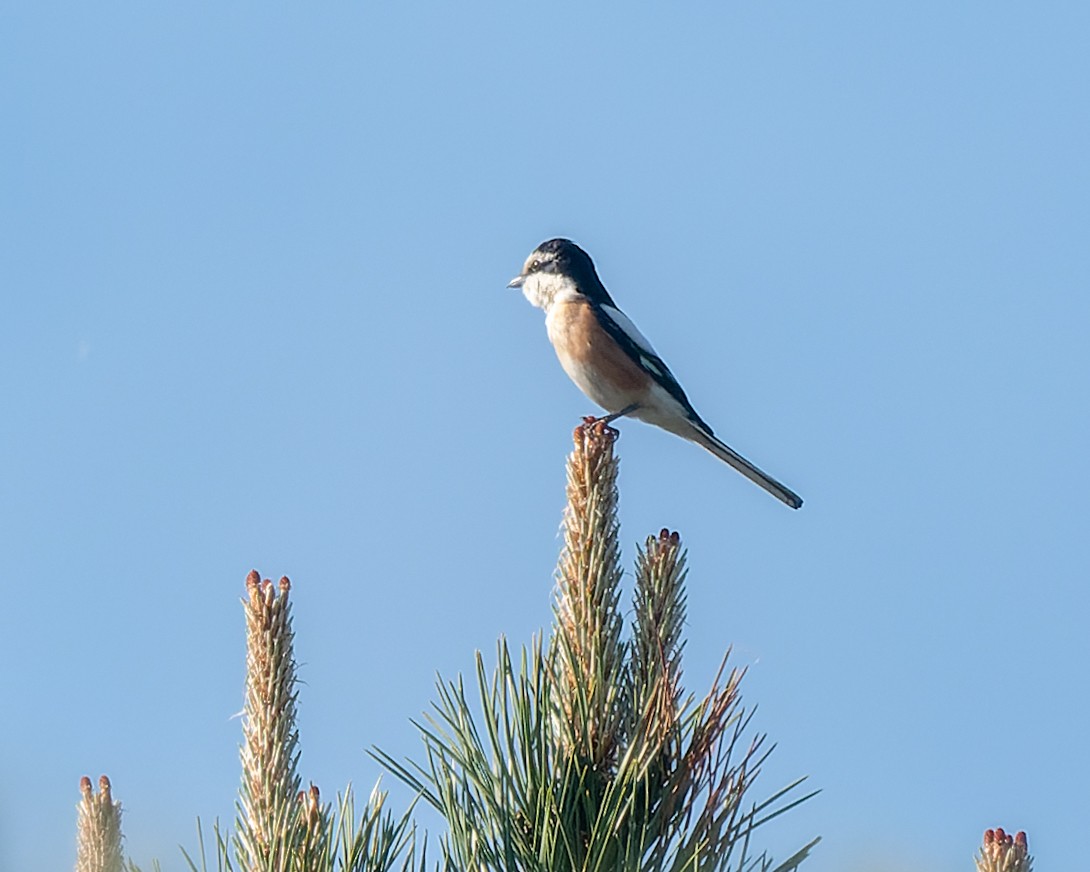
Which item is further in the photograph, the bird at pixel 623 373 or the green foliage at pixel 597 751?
the bird at pixel 623 373

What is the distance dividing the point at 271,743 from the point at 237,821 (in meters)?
0.15

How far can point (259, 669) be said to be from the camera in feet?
7.07

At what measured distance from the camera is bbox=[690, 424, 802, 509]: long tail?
7.36 m

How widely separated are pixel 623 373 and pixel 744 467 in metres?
0.81

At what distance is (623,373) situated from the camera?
291 inches

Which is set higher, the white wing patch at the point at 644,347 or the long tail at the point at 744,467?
the white wing patch at the point at 644,347

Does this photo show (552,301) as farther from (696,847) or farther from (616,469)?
(696,847)

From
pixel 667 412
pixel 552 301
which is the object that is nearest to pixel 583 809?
pixel 667 412

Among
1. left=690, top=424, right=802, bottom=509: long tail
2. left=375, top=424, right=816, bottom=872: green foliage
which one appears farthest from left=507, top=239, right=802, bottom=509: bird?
left=375, top=424, right=816, bottom=872: green foliage

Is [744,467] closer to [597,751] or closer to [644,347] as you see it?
[644,347]

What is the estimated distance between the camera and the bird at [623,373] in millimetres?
7406

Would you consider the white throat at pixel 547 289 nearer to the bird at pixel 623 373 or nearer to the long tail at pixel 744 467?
the bird at pixel 623 373

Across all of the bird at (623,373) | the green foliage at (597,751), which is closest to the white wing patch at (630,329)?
the bird at (623,373)

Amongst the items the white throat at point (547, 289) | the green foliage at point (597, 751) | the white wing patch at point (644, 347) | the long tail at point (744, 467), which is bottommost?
the green foliage at point (597, 751)
